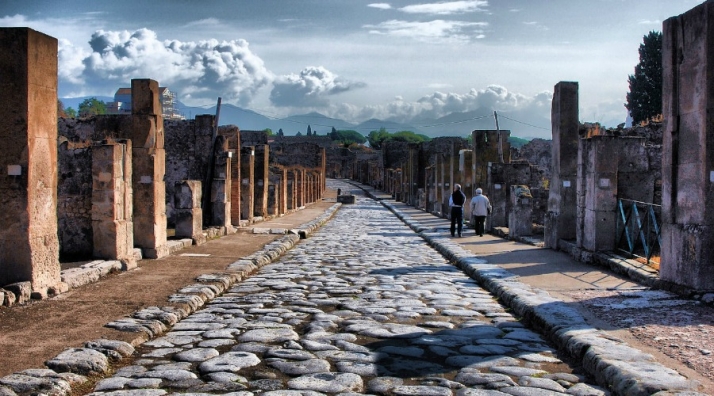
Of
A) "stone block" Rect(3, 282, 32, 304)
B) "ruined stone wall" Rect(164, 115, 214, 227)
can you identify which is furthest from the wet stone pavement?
"ruined stone wall" Rect(164, 115, 214, 227)

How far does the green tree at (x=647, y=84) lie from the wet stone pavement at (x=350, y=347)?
164ft

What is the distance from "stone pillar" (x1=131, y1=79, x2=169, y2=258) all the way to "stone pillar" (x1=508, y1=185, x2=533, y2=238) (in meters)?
8.25

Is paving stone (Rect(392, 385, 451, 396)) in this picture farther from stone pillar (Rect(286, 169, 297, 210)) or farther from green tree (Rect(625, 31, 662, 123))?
green tree (Rect(625, 31, 662, 123))

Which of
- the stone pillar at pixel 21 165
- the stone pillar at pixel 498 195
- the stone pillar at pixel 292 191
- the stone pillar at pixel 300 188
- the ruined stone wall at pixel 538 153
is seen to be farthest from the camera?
the ruined stone wall at pixel 538 153

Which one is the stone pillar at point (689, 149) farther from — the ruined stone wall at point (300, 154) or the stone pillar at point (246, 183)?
the ruined stone wall at point (300, 154)

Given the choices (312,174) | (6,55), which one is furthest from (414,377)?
(312,174)

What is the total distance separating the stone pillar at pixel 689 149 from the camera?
26.8 feet

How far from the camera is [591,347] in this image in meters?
5.59

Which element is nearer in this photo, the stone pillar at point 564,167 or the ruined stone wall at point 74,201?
the ruined stone wall at point 74,201

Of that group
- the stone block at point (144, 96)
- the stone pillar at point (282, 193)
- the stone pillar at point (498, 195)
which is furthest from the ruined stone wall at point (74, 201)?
the stone pillar at point (282, 193)

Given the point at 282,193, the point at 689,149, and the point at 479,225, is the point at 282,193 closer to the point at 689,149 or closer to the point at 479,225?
the point at 479,225

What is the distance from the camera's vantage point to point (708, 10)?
824cm

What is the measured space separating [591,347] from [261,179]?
65.3 feet

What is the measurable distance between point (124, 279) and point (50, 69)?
9.92ft
